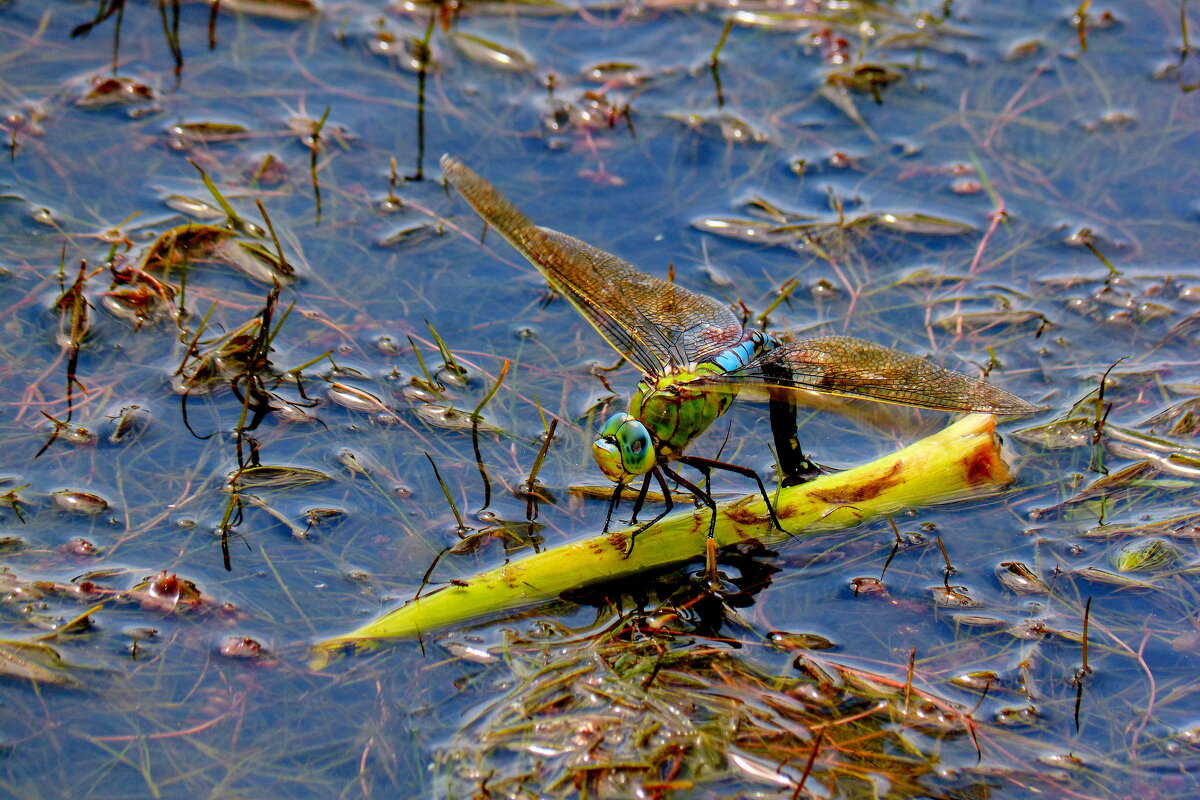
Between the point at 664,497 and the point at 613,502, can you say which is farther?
the point at 664,497

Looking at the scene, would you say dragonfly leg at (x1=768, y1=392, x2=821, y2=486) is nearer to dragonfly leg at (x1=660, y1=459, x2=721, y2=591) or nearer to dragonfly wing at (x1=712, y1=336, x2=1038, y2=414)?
dragonfly wing at (x1=712, y1=336, x2=1038, y2=414)

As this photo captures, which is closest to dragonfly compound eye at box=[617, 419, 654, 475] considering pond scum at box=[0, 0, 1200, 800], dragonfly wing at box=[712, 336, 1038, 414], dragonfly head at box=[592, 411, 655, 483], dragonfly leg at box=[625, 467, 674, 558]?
dragonfly head at box=[592, 411, 655, 483]

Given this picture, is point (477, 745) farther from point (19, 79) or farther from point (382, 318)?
point (19, 79)

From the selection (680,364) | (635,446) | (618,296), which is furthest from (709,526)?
(618,296)

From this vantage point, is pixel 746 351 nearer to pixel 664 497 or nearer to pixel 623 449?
pixel 664 497

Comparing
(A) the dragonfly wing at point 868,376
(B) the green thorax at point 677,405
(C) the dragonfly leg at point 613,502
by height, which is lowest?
(C) the dragonfly leg at point 613,502

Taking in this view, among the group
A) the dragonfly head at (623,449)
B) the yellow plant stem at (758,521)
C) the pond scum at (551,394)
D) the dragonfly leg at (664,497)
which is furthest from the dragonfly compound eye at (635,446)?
the pond scum at (551,394)

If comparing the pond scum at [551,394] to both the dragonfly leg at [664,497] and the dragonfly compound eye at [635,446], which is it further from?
the dragonfly compound eye at [635,446]
